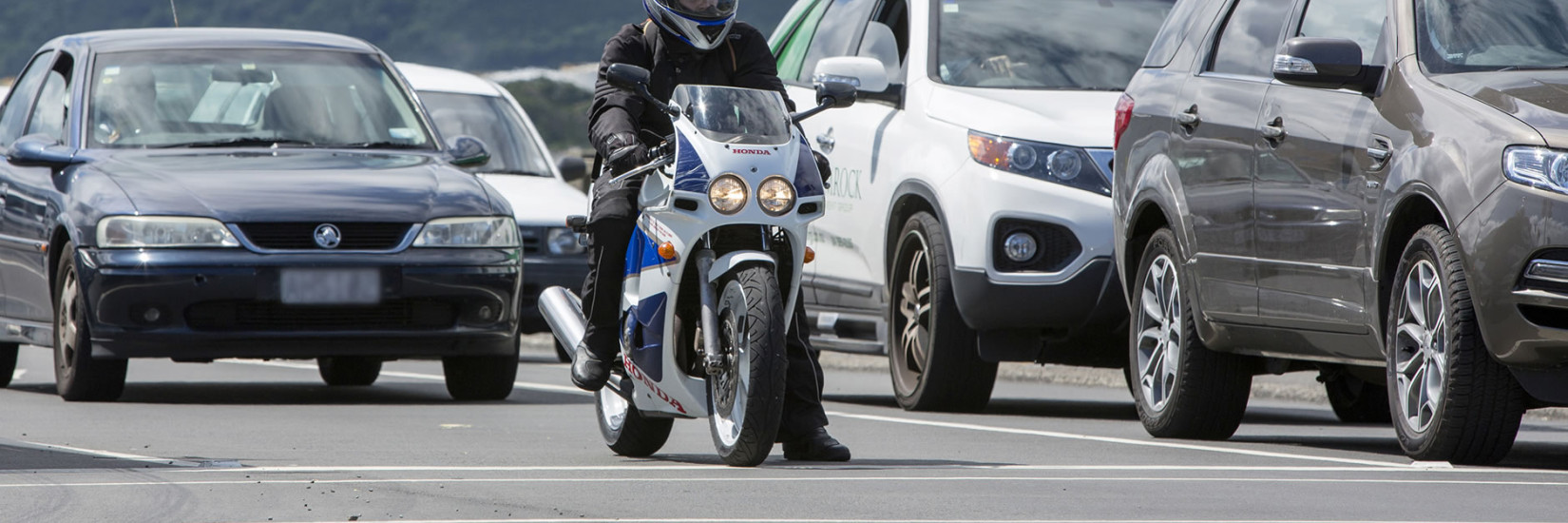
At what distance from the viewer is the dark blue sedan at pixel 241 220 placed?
11.1 meters

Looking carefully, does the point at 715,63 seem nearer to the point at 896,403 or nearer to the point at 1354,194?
the point at 1354,194

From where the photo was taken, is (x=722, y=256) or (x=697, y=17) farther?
(x=697, y=17)

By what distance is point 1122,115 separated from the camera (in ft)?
32.7

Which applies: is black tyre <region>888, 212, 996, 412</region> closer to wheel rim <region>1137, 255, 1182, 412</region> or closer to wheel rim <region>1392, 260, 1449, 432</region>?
wheel rim <region>1137, 255, 1182, 412</region>

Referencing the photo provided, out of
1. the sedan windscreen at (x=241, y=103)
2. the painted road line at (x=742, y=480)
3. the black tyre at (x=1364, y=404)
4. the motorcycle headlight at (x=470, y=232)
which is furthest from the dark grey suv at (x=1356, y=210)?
the sedan windscreen at (x=241, y=103)

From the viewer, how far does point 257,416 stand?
1066 centimetres

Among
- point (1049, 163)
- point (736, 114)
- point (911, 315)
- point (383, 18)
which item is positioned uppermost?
point (736, 114)

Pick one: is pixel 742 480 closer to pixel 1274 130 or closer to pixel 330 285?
pixel 1274 130

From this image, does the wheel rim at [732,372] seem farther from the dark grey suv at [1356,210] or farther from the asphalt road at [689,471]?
the dark grey suv at [1356,210]

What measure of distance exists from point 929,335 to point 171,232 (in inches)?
116

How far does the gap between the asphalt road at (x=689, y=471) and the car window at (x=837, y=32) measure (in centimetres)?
165

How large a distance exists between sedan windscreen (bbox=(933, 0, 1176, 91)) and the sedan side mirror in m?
2.15

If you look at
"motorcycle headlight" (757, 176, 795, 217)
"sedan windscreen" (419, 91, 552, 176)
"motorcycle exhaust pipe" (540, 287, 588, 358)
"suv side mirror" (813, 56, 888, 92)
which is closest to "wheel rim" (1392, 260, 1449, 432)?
"motorcycle headlight" (757, 176, 795, 217)

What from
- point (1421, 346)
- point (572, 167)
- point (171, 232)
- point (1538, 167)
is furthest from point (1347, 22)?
point (572, 167)
